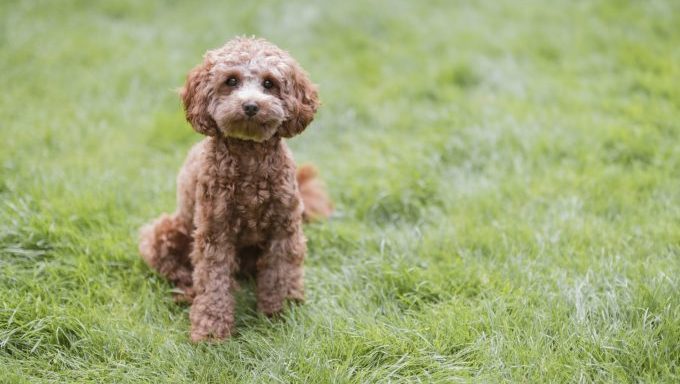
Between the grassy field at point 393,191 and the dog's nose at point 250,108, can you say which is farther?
the grassy field at point 393,191

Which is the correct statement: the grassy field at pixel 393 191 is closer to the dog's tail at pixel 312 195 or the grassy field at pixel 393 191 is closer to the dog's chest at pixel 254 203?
the dog's tail at pixel 312 195

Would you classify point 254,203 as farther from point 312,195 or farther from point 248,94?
point 312,195

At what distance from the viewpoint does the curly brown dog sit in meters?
3.25

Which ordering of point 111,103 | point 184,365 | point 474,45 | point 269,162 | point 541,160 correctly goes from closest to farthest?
point 184,365, point 269,162, point 541,160, point 111,103, point 474,45

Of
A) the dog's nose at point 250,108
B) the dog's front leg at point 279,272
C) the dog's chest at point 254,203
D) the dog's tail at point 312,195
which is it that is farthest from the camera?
the dog's tail at point 312,195

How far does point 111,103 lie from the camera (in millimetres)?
6211

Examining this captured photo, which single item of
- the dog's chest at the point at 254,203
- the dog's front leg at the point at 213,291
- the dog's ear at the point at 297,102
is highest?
the dog's ear at the point at 297,102

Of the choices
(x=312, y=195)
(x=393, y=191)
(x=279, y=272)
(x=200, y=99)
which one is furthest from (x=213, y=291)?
(x=393, y=191)

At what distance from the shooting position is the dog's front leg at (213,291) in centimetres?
348

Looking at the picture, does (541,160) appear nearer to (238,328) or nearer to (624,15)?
(238,328)

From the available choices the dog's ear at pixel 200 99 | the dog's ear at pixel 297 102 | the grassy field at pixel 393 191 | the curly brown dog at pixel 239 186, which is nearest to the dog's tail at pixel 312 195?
the grassy field at pixel 393 191

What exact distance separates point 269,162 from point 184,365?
3.70 feet

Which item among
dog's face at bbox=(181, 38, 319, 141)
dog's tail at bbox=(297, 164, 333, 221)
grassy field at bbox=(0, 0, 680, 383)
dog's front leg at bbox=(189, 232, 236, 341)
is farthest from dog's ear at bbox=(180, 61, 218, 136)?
dog's tail at bbox=(297, 164, 333, 221)

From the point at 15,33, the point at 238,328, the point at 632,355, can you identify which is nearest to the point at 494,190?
the point at 632,355
